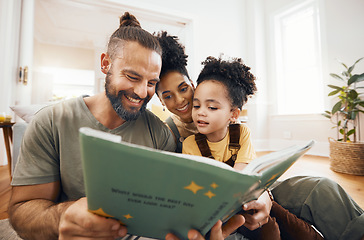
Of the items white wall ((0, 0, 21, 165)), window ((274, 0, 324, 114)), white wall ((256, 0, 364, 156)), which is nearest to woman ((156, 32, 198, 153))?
white wall ((0, 0, 21, 165))

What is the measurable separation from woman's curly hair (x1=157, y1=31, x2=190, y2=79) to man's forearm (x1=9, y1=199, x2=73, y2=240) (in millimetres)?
760

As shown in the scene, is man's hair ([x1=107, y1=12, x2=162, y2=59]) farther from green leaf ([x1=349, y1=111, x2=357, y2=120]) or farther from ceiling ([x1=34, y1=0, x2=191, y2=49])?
ceiling ([x1=34, y1=0, x2=191, y2=49])

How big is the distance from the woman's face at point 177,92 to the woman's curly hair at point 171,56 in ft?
0.13

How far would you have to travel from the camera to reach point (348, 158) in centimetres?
209

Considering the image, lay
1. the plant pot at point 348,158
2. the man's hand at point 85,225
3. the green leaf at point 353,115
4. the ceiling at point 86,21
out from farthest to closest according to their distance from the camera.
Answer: the ceiling at point 86,21 → the green leaf at point 353,115 → the plant pot at point 348,158 → the man's hand at point 85,225

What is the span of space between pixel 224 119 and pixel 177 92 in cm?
28

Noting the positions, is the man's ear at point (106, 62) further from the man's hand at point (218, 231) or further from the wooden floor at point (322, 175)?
the wooden floor at point (322, 175)

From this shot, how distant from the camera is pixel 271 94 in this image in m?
3.98

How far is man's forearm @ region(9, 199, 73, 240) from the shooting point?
0.52 metres

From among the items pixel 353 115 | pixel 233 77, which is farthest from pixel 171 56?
pixel 353 115

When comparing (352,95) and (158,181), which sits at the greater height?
(352,95)

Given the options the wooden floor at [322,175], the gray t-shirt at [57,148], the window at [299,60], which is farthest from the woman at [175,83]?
the window at [299,60]

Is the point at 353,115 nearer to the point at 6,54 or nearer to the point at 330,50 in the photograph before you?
the point at 330,50

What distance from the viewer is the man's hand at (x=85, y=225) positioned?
394 mm
